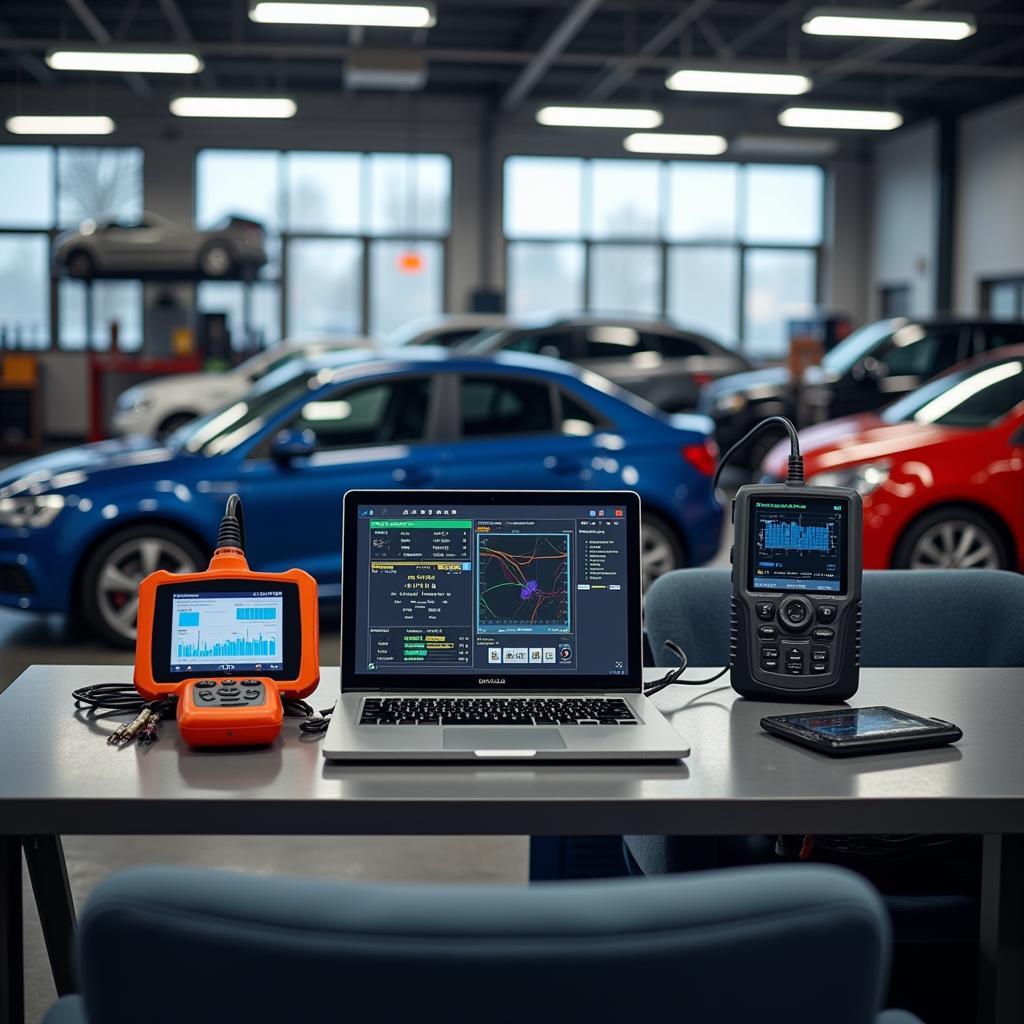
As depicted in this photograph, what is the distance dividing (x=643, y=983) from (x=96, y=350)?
18.3 metres

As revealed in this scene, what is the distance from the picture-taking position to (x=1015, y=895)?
70.8 inches

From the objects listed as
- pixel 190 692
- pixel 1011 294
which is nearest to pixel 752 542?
pixel 190 692

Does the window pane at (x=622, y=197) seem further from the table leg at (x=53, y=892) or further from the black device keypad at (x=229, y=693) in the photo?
the black device keypad at (x=229, y=693)

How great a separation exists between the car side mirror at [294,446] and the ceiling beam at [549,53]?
789 centimetres

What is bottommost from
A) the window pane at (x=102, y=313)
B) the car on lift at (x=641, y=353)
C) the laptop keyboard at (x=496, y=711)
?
the laptop keyboard at (x=496, y=711)

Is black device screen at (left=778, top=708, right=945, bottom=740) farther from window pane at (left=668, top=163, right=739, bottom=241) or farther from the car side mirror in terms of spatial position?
window pane at (left=668, top=163, right=739, bottom=241)

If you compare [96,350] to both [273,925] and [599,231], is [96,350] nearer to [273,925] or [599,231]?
[599,231]

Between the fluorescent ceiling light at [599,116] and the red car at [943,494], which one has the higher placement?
the fluorescent ceiling light at [599,116]

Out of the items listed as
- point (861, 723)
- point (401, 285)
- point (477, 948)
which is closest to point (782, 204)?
point (401, 285)

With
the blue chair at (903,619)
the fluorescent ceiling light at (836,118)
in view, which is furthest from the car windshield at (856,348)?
the blue chair at (903,619)

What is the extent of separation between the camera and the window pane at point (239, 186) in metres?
18.5

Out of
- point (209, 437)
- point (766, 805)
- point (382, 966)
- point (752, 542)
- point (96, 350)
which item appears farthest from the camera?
point (96, 350)

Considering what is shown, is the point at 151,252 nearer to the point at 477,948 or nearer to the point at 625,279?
the point at 625,279

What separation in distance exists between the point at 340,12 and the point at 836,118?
6.24m
